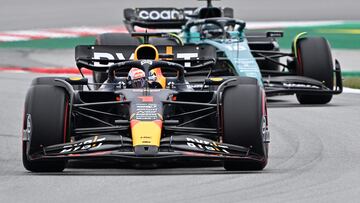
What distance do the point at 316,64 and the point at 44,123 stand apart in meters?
8.65

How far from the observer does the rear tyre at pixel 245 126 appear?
10727 mm

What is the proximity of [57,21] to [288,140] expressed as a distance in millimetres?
22040

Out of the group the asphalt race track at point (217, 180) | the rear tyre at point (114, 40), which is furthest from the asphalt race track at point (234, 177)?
the rear tyre at point (114, 40)

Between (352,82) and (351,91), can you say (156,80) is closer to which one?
(351,91)

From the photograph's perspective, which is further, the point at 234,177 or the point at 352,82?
the point at 352,82

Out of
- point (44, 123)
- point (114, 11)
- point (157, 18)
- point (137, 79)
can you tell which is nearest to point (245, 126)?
point (44, 123)

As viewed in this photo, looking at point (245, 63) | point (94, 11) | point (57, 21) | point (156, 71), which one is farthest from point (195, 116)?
point (94, 11)

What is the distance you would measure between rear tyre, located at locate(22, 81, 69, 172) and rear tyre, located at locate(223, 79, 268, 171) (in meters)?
1.46

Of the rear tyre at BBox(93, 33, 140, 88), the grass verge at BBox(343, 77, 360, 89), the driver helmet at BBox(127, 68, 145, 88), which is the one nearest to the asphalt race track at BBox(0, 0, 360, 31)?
the grass verge at BBox(343, 77, 360, 89)

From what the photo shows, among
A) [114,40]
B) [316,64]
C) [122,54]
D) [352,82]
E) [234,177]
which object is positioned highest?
[122,54]

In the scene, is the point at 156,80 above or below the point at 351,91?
above

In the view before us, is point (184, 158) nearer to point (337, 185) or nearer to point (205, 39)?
point (337, 185)

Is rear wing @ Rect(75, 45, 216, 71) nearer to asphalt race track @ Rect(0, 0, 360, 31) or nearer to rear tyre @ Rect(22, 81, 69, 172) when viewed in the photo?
rear tyre @ Rect(22, 81, 69, 172)

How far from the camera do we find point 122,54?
14352mm
